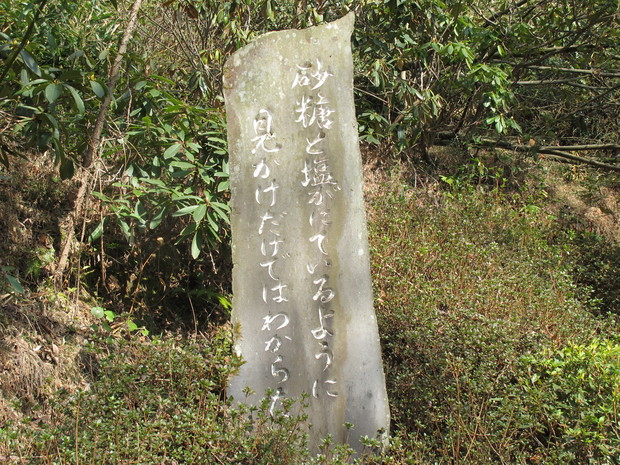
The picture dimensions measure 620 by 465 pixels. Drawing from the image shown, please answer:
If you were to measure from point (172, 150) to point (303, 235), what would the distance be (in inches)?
39.2

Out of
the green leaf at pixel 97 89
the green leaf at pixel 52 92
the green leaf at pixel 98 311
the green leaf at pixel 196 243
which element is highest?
the green leaf at pixel 97 89

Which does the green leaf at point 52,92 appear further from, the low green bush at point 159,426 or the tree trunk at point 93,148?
the low green bush at point 159,426

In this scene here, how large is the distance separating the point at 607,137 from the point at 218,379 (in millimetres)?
5690

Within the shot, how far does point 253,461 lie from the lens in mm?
2754

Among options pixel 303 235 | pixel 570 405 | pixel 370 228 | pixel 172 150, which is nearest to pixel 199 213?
pixel 172 150

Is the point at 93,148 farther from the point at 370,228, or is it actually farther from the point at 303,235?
the point at 370,228

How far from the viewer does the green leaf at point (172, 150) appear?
12.2 ft

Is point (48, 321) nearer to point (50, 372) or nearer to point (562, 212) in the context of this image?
point (50, 372)

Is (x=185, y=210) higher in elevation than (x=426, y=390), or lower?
higher

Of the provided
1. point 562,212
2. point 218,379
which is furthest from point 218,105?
point 562,212

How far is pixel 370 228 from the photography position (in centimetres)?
534

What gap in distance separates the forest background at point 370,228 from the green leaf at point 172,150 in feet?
0.08

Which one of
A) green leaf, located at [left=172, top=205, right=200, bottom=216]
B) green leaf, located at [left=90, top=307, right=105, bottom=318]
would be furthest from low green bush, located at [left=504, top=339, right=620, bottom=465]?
green leaf, located at [left=90, top=307, right=105, bottom=318]

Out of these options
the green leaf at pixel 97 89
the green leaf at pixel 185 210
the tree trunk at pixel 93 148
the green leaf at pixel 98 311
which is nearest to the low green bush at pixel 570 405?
the green leaf at pixel 185 210
